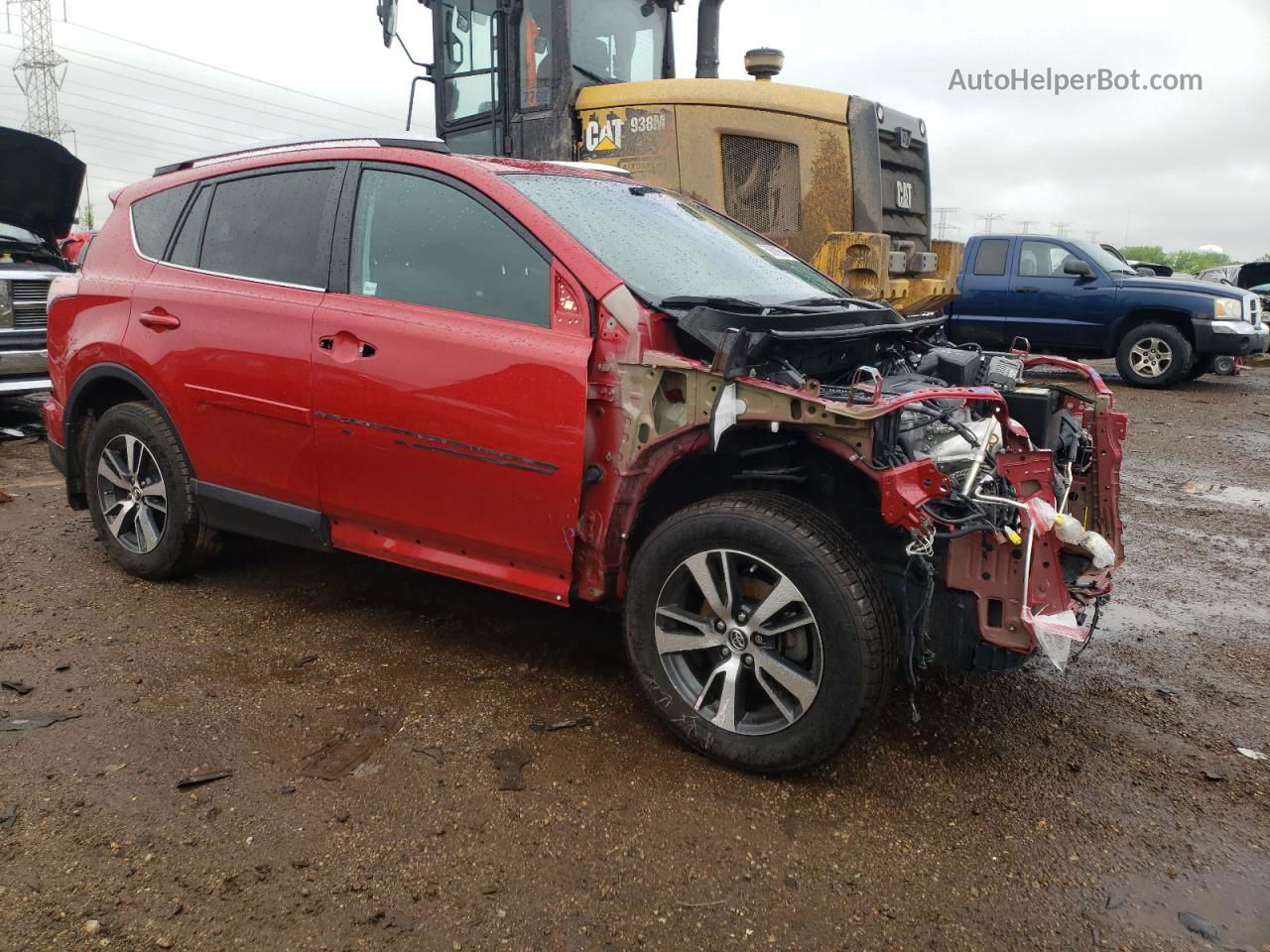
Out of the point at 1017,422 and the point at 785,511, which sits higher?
the point at 1017,422

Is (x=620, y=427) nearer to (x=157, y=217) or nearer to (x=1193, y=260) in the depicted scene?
(x=157, y=217)

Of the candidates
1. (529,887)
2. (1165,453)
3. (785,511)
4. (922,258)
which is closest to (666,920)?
(529,887)

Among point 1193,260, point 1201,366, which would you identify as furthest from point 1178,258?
point 1201,366

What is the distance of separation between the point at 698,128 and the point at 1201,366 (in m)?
8.25

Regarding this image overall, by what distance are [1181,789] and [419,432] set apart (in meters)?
2.60

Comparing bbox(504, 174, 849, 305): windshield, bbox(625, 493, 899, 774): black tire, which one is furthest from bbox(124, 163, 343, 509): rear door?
bbox(625, 493, 899, 774): black tire

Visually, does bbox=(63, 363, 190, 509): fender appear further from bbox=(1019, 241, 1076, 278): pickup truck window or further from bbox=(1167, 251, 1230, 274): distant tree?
bbox=(1167, 251, 1230, 274): distant tree

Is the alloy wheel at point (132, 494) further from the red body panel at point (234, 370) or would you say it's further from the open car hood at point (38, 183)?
the open car hood at point (38, 183)

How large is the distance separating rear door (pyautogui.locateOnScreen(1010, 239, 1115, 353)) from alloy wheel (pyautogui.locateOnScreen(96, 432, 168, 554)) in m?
10.8

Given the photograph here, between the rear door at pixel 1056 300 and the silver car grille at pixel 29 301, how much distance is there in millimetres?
10473

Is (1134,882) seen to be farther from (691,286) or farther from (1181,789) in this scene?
(691,286)

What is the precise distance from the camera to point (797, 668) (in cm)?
287

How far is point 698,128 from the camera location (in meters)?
7.42

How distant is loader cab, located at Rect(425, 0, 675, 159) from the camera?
7.59 m
